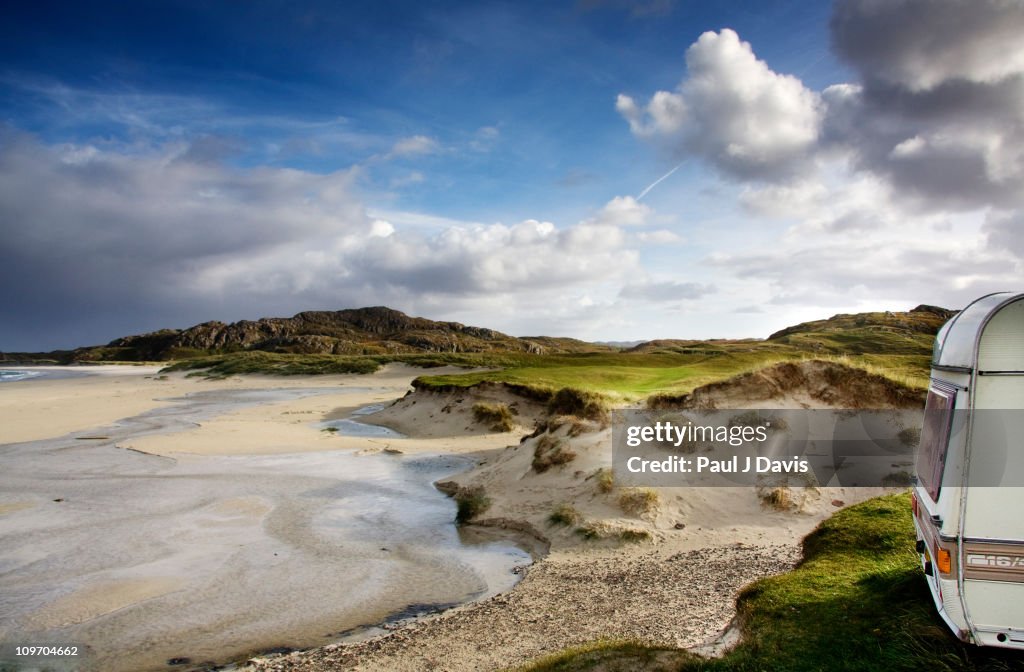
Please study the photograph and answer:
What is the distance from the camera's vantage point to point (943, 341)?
7.33 m

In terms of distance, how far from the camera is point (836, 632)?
7312mm

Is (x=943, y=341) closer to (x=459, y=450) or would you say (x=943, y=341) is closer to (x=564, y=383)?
(x=459, y=450)

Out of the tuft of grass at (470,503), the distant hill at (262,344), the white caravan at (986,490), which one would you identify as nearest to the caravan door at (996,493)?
the white caravan at (986,490)

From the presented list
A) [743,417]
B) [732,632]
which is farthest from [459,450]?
[732,632]

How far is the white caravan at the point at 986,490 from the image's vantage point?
19.1ft

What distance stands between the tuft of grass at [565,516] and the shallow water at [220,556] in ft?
4.70

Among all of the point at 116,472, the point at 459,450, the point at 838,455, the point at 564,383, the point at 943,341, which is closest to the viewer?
the point at 943,341

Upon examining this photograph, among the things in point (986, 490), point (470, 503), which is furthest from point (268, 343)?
point (986, 490)

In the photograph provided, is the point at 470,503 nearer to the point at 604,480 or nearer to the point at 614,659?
the point at 604,480

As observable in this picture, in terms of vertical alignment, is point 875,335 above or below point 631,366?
above

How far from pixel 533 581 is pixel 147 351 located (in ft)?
631

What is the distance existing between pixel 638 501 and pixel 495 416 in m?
16.4

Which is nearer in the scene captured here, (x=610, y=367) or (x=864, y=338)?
(x=610, y=367)

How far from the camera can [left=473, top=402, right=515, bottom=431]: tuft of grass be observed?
3006cm
